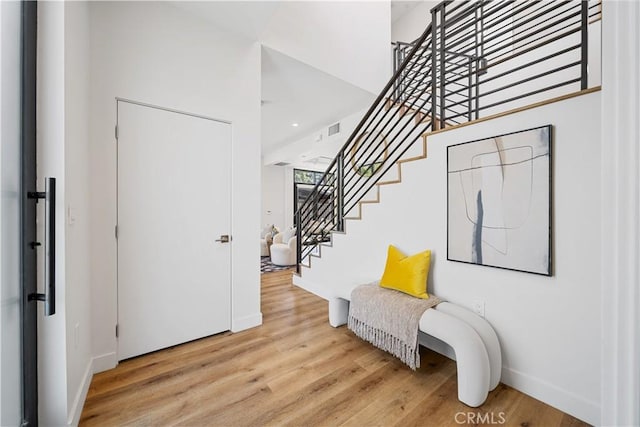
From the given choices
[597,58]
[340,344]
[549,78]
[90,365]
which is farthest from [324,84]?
[90,365]

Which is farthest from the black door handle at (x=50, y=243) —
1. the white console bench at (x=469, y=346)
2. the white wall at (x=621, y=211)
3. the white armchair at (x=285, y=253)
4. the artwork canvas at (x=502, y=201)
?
the white armchair at (x=285, y=253)

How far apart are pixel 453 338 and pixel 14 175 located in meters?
2.49

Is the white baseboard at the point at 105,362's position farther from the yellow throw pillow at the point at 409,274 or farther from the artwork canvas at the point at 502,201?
the artwork canvas at the point at 502,201

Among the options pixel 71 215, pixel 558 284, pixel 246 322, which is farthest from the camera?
pixel 246 322

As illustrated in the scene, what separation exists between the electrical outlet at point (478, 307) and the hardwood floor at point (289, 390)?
1.67 feet

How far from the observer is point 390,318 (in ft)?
6.86

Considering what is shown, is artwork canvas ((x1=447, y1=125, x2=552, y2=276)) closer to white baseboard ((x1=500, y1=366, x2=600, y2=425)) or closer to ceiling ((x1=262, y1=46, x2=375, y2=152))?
white baseboard ((x1=500, y1=366, x2=600, y2=425))

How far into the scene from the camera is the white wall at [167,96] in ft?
6.48

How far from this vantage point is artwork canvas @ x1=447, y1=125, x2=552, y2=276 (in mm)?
1692

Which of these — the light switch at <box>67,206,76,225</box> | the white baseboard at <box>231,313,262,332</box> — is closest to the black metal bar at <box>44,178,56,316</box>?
the light switch at <box>67,206,76,225</box>

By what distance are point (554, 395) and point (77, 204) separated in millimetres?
3275

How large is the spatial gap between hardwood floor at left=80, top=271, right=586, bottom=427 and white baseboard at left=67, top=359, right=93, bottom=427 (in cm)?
5

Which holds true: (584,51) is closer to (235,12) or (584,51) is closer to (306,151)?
(235,12)

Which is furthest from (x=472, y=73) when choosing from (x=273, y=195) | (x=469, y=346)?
(x=273, y=195)
